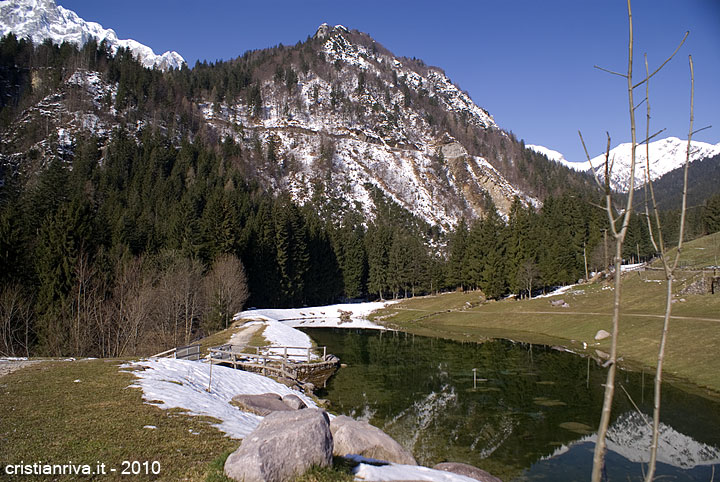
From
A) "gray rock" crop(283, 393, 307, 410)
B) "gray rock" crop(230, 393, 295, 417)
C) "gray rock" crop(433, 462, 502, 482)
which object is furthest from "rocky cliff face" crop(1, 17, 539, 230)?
"gray rock" crop(433, 462, 502, 482)

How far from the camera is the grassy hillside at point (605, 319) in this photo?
31.7m

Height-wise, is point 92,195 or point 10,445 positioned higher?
point 92,195

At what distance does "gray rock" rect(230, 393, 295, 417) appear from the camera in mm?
18500

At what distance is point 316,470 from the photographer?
8227mm

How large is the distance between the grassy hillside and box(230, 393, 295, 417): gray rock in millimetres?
26600

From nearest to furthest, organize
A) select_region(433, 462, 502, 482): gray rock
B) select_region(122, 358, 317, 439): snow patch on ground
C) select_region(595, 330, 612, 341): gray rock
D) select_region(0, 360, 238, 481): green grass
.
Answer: select_region(0, 360, 238, 481): green grass, select_region(433, 462, 502, 482): gray rock, select_region(122, 358, 317, 439): snow patch on ground, select_region(595, 330, 612, 341): gray rock

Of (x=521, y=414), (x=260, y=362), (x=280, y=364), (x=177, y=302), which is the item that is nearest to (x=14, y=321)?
(x=177, y=302)

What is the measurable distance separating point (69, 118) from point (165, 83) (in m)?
53.7

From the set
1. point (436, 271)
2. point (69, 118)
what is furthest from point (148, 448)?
point (69, 118)

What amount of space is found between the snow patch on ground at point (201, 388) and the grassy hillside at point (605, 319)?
28323 millimetres

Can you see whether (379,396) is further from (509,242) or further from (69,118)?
(69,118)

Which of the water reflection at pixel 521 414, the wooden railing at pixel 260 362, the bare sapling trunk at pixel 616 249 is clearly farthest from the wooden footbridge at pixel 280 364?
the bare sapling trunk at pixel 616 249

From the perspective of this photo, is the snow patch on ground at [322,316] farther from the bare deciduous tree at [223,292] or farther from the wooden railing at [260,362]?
the wooden railing at [260,362]

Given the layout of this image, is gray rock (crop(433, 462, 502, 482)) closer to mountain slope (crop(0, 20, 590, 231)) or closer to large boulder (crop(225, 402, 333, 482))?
large boulder (crop(225, 402, 333, 482))
